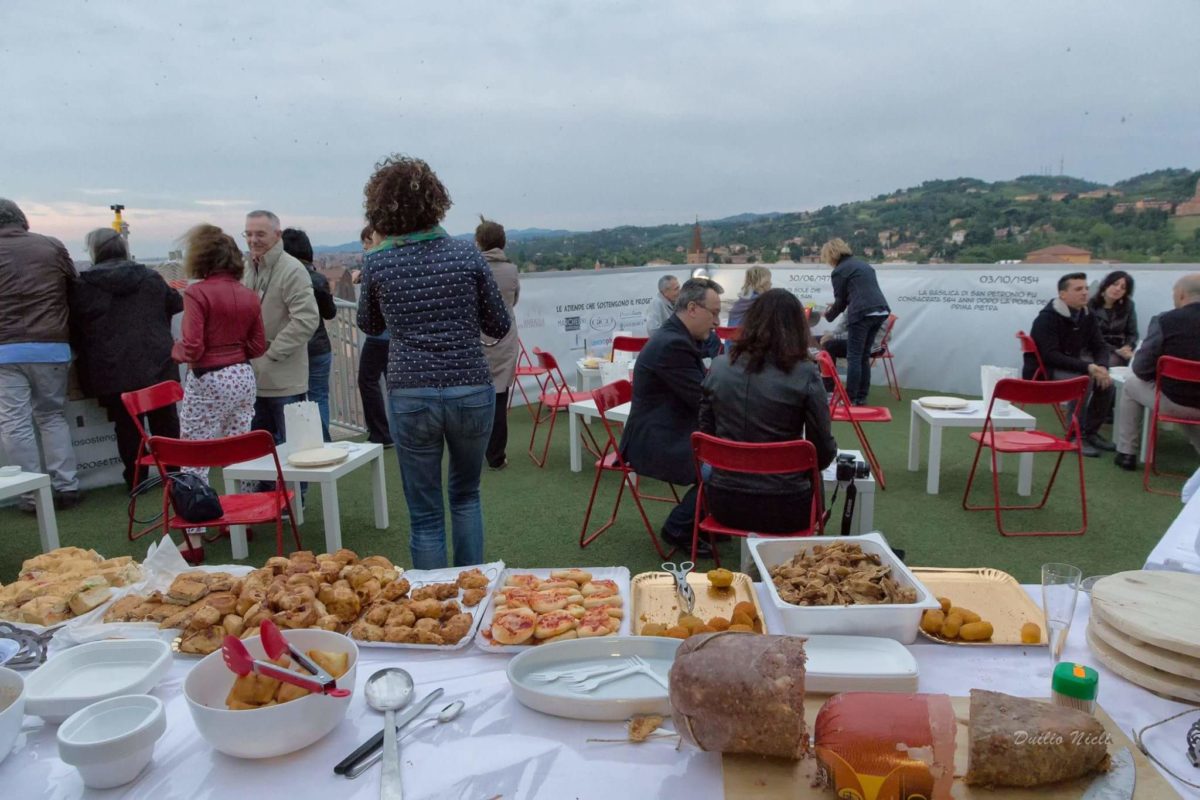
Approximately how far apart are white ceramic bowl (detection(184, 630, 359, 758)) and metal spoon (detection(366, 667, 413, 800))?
0.23 feet

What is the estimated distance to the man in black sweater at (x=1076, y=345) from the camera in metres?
5.61

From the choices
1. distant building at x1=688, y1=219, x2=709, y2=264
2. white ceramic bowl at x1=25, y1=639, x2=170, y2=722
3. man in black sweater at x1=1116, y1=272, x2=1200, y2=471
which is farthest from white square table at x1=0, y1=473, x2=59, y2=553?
distant building at x1=688, y1=219, x2=709, y2=264

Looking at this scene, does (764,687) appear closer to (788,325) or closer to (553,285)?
(788,325)

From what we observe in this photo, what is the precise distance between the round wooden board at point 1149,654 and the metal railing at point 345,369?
6064mm

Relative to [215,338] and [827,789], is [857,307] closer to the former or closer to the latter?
[215,338]

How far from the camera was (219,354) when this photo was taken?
150 inches

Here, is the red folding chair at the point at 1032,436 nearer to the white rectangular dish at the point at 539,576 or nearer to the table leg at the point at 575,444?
the table leg at the point at 575,444

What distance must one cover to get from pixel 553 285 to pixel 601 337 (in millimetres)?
946

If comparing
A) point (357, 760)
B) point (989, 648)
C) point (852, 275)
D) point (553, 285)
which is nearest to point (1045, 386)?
point (989, 648)

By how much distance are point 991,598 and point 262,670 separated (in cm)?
144

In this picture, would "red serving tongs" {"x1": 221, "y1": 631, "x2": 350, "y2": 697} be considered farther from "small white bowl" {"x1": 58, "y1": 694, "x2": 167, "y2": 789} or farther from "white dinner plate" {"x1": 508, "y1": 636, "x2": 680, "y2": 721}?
"white dinner plate" {"x1": 508, "y1": 636, "x2": 680, "y2": 721}

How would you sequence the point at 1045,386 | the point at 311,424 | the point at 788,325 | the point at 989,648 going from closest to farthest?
the point at 989,648 → the point at 788,325 → the point at 311,424 → the point at 1045,386

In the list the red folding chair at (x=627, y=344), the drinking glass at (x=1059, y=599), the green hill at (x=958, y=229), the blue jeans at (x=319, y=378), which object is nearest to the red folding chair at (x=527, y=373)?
the red folding chair at (x=627, y=344)

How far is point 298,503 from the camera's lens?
440cm
